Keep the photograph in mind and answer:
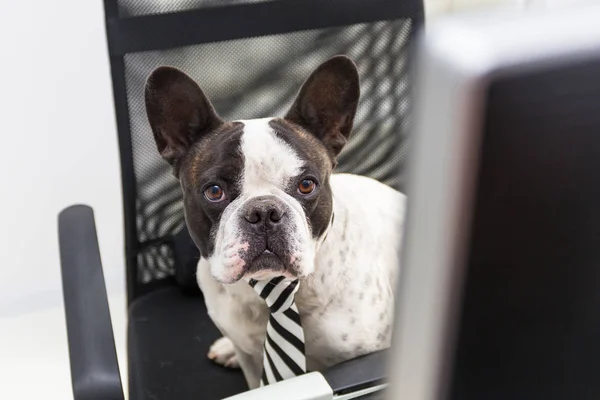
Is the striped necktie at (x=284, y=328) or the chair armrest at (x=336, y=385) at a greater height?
the striped necktie at (x=284, y=328)

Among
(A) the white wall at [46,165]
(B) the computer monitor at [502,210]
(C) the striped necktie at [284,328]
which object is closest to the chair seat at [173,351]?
(C) the striped necktie at [284,328]

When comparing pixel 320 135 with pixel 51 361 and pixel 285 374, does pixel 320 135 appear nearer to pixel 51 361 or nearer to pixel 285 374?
pixel 285 374

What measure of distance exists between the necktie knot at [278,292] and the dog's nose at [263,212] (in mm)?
91

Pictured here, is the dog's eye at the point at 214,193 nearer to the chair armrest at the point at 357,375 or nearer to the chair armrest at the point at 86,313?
the chair armrest at the point at 86,313

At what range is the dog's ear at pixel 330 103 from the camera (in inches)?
39.1

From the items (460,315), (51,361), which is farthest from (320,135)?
(51,361)

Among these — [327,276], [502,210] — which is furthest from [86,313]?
[502,210]

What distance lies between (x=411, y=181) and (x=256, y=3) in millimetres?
880

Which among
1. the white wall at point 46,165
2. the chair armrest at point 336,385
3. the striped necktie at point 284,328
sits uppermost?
the white wall at point 46,165

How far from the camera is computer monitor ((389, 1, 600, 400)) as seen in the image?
24 cm

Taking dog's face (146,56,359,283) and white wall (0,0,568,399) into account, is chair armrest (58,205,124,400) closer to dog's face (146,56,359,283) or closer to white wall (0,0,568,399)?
dog's face (146,56,359,283)

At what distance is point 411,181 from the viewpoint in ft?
0.88

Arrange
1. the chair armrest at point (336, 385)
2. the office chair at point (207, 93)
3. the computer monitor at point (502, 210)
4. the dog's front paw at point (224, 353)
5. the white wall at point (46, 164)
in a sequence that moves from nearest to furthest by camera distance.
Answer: the computer monitor at point (502, 210)
the chair armrest at point (336, 385)
the office chair at point (207, 93)
the dog's front paw at point (224, 353)
the white wall at point (46, 164)

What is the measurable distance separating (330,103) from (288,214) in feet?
0.62
